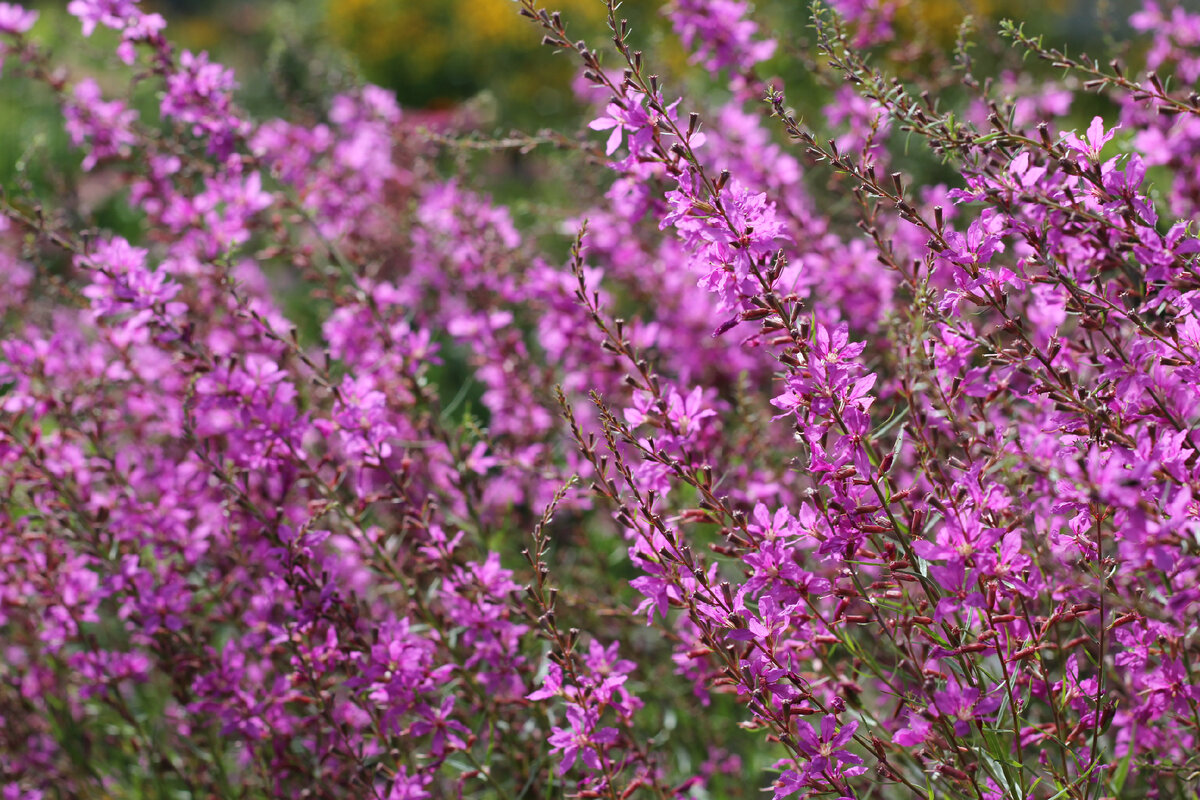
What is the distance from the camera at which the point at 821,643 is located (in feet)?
5.96

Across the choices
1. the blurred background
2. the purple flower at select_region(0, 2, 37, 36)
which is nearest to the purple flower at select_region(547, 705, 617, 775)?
the purple flower at select_region(0, 2, 37, 36)

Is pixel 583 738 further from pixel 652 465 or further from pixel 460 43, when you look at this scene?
pixel 460 43

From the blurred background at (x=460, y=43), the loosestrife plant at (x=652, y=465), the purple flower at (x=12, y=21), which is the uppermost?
the blurred background at (x=460, y=43)

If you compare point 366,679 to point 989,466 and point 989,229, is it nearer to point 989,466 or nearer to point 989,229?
point 989,466

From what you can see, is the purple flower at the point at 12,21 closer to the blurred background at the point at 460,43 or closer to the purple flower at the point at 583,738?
the purple flower at the point at 583,738

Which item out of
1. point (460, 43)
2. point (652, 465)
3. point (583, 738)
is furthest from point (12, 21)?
point (460, 43)

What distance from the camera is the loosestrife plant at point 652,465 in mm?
1569

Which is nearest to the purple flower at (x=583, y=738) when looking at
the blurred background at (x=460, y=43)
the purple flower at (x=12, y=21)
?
the purple flower at (x=12, y=21)

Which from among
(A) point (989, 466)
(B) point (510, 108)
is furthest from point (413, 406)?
(B) point (510, 108)

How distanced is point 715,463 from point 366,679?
43.1 inches

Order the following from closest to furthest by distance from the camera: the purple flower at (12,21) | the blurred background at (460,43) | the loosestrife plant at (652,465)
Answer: the loosestrife plant at (652,465) < the purple flower at (12,21) < the blurred background at (460,43)

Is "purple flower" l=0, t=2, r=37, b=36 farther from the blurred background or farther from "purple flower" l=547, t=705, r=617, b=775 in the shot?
the blurred background

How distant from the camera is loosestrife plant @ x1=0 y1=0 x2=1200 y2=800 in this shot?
157cm

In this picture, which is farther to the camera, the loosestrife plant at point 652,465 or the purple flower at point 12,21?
the purple flower at point 12,21
